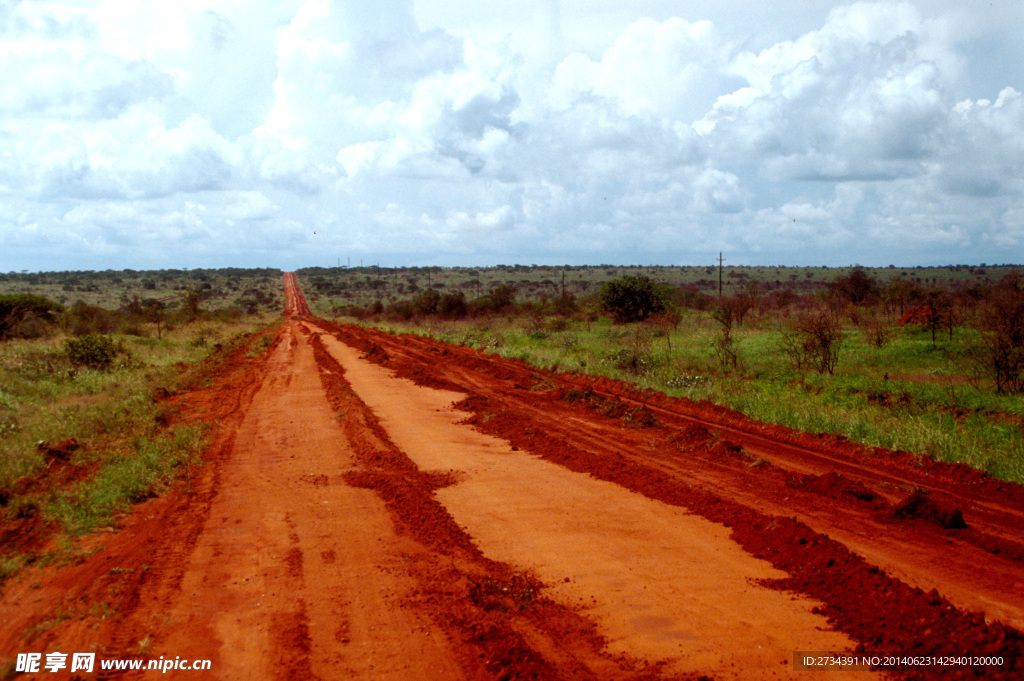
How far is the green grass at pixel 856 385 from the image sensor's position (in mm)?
11078

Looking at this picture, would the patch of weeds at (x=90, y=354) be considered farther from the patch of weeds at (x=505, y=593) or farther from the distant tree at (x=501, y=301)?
the distant tree at (x=501, y=301)

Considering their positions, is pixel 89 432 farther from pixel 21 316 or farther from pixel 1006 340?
pixel 21 316

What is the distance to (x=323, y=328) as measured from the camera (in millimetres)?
43625

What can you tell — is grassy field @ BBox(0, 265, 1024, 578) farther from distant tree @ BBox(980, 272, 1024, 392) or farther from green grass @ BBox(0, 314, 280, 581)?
distant tree @ BBox(980, 272, 1024, 392)

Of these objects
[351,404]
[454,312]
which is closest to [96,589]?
[351,404]

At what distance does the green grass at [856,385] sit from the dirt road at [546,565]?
2.85ft

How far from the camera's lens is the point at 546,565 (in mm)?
6188

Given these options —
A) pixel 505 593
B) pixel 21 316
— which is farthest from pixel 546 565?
pixel 21 316

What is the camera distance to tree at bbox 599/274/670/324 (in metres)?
40.1

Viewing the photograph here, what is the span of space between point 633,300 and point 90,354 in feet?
91.5

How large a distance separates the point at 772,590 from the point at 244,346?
30.3 metres

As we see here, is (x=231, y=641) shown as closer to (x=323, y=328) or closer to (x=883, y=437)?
(x=883, y=437)

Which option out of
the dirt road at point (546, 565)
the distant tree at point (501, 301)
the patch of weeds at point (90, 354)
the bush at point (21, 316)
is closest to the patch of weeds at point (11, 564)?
the dirt road at point (546, 565)

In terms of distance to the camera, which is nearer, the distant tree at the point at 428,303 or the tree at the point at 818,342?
the tree at the point at 818,342
